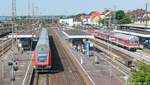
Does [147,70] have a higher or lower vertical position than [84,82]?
higher

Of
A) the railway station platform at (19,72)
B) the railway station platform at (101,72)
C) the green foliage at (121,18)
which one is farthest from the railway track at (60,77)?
the green foliage at (121,18)

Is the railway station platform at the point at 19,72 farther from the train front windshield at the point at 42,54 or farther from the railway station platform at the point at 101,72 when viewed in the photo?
the railway station platform at the point at 101,72

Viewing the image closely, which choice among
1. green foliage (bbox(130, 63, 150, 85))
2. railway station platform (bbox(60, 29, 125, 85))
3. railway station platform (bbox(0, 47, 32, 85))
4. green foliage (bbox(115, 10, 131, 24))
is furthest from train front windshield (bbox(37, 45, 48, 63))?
green foliage (bbox(115, 10, 131, 24))

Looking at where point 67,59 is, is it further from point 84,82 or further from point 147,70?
point 147,70

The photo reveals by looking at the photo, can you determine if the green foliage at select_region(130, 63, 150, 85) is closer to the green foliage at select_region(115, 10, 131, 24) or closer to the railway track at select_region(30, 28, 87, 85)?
the railway track at select_region(30, 28, 87, 85)

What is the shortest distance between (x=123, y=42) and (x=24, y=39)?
58.8 feet

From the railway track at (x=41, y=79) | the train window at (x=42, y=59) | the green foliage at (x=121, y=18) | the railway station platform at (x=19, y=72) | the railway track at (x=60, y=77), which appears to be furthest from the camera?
the green foliage at (x=121, y=18)

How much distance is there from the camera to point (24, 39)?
70000mm

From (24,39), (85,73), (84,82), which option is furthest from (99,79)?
(24,39)

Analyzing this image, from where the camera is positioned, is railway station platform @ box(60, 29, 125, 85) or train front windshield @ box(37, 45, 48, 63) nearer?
railway station platform @ box(60, 29, 125, 85)

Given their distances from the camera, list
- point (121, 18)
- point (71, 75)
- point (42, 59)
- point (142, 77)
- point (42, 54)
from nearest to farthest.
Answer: point (142, 77)
point (42, 59)
point (42, 54)
point (71, 75)
point (121, 18)

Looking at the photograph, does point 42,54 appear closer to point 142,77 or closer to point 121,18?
point 142,77

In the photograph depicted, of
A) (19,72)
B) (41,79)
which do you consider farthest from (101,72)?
(19,72)

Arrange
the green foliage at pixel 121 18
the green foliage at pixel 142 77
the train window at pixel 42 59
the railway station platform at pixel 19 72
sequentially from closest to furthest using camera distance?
the green foliage at pixel 142 77 → the railway station platform at pixel 19 72 → the train window at pixel 42 59 → the green foliage at pixel 121 18
